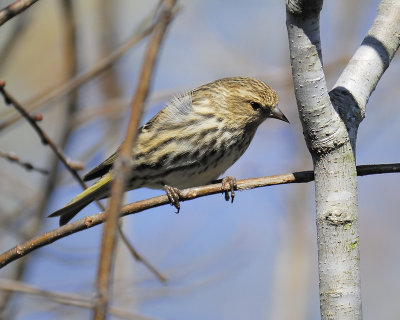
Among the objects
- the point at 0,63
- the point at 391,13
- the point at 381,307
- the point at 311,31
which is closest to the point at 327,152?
the point at 311,31

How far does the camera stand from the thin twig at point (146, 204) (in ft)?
8.31

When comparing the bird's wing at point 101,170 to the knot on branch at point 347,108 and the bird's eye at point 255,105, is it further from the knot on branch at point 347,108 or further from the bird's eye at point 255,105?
the knot on branch at point 347,108

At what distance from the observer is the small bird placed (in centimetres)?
454

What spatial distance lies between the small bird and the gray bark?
207 centimetres

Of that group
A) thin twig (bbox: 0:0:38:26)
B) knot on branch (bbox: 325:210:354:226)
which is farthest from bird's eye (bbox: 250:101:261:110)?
thin twig (bbox: 0:0:38:26)

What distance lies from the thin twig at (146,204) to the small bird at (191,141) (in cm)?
157

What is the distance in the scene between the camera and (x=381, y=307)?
8.36m

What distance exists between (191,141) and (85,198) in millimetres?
823

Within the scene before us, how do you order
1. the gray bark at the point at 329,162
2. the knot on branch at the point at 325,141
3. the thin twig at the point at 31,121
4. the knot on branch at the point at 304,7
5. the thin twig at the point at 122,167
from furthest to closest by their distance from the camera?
the thin twig at the point at 31,121
the knot on branch at the point at 325,141
the gray bark at the point at 329,162
the knot on branch at the point at 304,7
the thin twig at the point at 122,167

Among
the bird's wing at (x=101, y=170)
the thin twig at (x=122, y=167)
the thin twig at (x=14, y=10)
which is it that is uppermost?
the bird's wing at (x=101, y=170)

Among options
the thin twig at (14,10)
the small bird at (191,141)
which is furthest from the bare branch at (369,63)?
the small bird at (191,141)

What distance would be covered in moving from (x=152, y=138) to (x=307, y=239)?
8.12 ft

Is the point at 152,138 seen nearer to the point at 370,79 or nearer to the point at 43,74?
the point at 370,79

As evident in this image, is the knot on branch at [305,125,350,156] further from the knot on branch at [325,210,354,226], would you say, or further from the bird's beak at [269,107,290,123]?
the bird's beak at [269,107,290,123]
